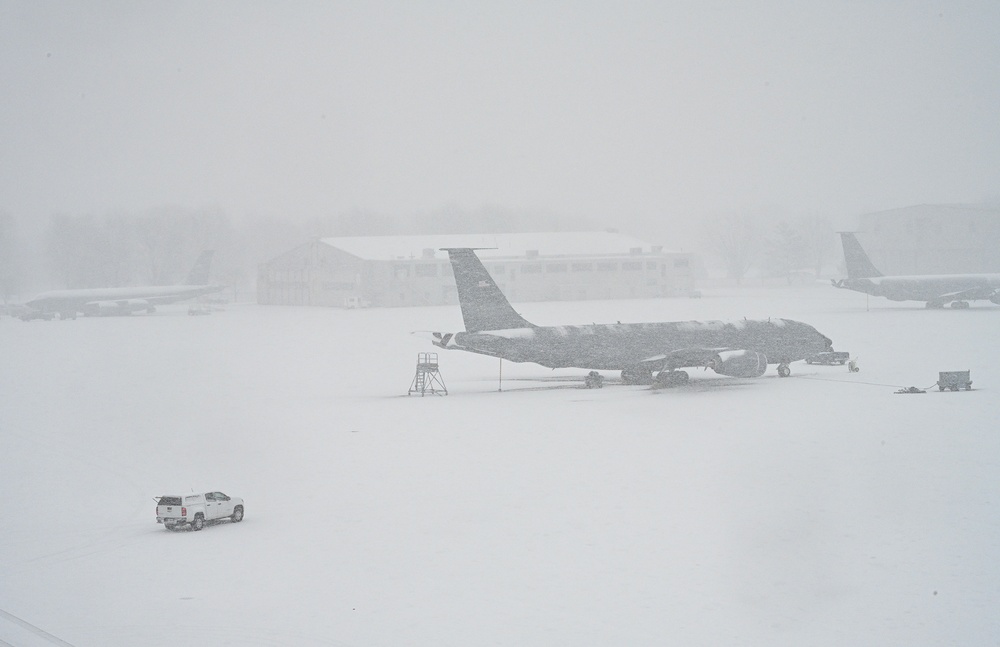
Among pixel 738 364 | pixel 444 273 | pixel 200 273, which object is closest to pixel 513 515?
pixel 738 364

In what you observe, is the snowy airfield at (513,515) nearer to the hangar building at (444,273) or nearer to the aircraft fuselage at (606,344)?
the aircraft fuselage at (606,344)

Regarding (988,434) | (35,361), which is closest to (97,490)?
(988,434)

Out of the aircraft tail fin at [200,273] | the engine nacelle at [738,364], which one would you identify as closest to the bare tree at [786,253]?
the aircraft tail fin at [200,273]

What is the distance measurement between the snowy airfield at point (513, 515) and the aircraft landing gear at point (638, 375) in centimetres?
83

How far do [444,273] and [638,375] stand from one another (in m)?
81.2

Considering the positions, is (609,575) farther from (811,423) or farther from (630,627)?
(811,423)

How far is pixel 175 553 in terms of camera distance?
22.3 m

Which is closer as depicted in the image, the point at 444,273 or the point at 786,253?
the point at 444,273

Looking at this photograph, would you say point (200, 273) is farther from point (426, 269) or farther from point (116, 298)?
point (426, 269)

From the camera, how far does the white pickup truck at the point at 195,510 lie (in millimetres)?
23891

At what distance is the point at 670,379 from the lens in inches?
1892

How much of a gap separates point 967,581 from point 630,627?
785cm

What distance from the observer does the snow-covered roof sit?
132 metres

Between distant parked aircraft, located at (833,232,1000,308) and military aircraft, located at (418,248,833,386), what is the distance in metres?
54.0
